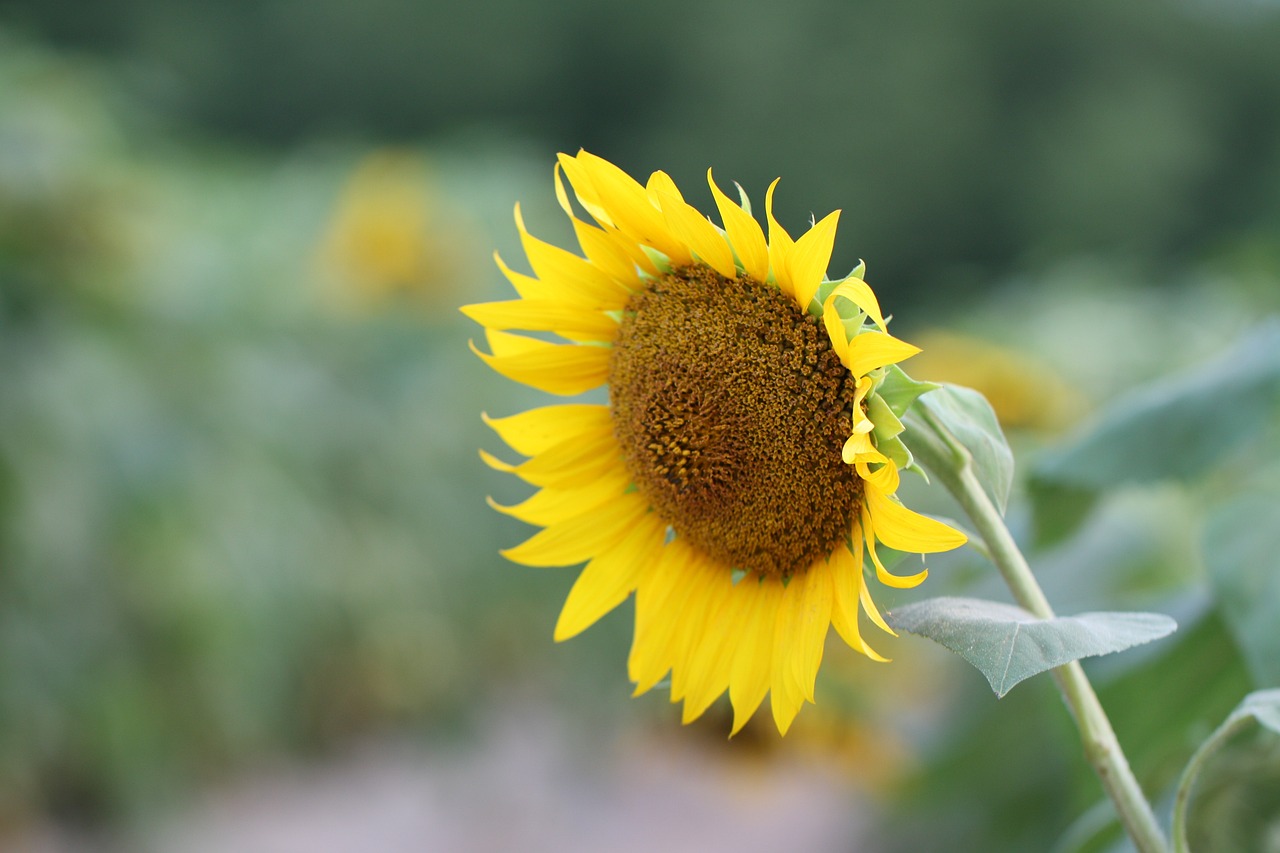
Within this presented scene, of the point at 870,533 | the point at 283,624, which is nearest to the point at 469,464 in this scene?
the point at 283,624

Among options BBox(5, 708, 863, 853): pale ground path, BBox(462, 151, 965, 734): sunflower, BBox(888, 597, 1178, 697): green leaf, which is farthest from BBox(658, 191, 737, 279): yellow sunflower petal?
BBox(5, 708, 863, 853): pale ground path

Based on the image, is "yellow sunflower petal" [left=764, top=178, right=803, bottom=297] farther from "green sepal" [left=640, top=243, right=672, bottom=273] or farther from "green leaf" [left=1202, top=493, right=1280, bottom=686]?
"green leaf" [left=1202, top=493, right=1280, bottom=686]

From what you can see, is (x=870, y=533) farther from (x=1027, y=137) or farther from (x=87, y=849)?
(x=1027, y=137)

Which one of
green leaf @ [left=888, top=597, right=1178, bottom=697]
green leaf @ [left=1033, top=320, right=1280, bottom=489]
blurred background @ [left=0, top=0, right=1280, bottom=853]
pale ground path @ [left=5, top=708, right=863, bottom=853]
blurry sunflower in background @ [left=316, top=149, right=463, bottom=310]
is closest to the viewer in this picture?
green leaf @ [left=888, top=597, right=1178, bottom=697]

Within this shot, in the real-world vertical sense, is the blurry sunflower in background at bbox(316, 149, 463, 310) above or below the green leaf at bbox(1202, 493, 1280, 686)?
above

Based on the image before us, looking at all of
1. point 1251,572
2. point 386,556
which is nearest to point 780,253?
point 1251,572
